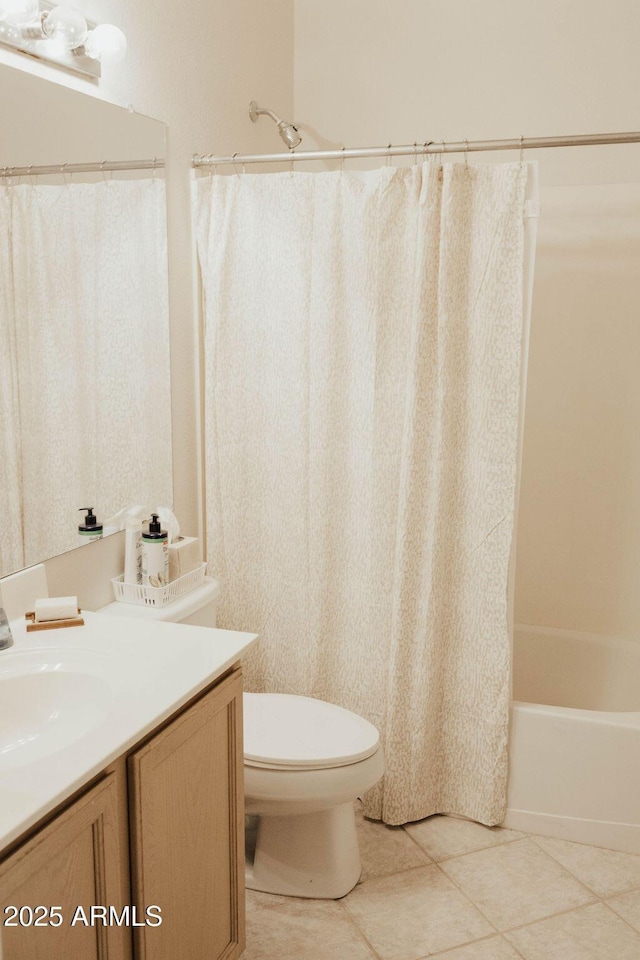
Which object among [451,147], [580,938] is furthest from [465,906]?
[451,147]

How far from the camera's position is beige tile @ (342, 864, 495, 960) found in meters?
1.87

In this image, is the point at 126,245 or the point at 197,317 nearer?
the point at 126,245

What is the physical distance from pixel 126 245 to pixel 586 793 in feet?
6.31

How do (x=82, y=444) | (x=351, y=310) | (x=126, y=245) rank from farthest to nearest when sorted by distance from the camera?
1. (x=351, y=310)
2. (x=126, y=245)
3. (x=82, y=444)

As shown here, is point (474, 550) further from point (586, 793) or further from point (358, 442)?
point (586, 793)

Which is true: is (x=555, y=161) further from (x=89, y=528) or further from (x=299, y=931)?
(x=299, y=931)

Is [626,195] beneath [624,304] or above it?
above

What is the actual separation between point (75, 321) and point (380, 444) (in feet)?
2.84

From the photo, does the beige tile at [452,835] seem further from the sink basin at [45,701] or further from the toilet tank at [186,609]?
the sink basin at [45,701]

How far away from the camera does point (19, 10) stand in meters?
1.55

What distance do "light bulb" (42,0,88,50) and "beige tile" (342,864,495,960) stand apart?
2.10 metres

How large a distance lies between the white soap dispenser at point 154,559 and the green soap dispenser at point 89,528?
→ 0.11 metres

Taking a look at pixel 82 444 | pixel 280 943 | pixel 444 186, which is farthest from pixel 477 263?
pixel 280 943

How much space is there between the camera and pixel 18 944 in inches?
39.6
